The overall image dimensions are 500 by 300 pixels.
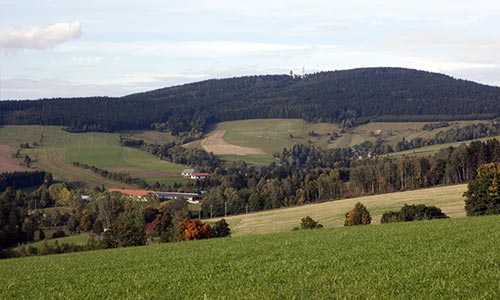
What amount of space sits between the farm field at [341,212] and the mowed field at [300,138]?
8043cm

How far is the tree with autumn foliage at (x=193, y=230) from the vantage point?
55.3m

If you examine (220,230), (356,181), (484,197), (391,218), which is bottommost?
(356,181)

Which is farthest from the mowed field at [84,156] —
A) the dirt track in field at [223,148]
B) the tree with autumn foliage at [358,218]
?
the tree with autumn foliage at [358,218]

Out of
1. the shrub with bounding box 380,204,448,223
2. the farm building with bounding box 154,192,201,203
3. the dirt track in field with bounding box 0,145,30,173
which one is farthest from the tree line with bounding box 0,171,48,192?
the shrub with bounding box 380,204,448,223

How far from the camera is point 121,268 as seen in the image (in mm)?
27609

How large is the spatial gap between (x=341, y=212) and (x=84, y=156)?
312 ft

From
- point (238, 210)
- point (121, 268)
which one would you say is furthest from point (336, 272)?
point (238, 210)

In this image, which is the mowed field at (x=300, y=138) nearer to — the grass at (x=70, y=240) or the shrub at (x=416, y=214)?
the grass at (x=70, y=240)

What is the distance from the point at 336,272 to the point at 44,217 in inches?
3390

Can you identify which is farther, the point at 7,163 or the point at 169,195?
the point at 7,163

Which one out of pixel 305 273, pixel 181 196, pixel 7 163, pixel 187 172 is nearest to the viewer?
pixel 305 273

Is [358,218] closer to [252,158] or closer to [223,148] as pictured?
[252,158]

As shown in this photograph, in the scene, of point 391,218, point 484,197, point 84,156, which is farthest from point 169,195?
point 484,197

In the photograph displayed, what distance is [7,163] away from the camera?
13438cm
